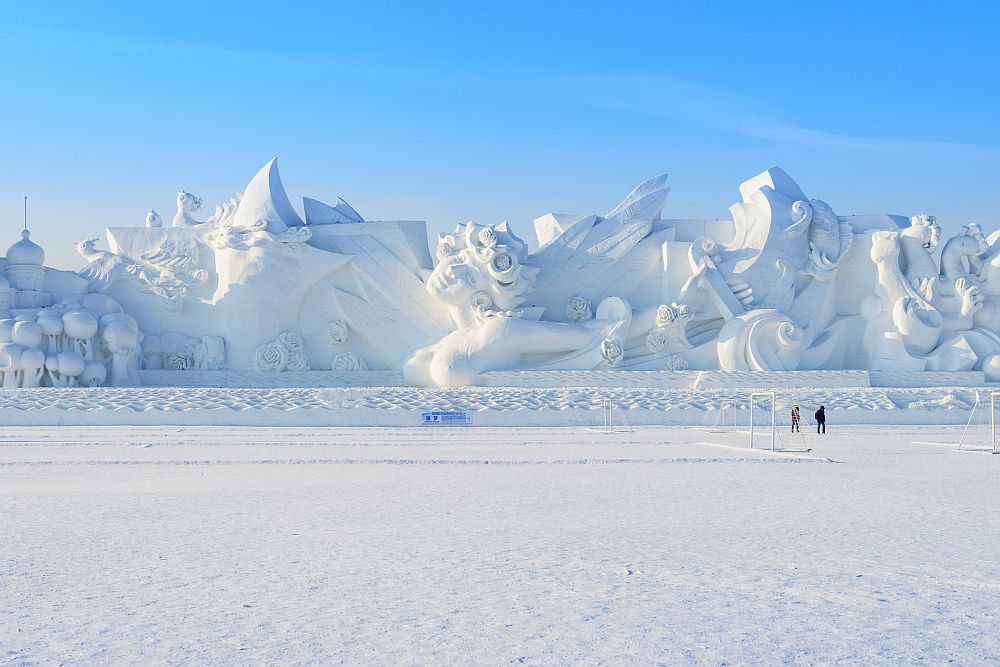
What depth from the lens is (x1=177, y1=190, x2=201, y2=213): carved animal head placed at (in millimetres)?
16859

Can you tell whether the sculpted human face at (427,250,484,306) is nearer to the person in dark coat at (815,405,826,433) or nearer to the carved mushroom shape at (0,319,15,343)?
the person in dark coat at (815,405,826,433)

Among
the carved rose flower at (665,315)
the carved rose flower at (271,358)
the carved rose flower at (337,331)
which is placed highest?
the carved rose flower at (665,315)

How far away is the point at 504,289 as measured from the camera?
14648 millimetres

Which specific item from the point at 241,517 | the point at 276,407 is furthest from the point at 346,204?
the point at 241,517

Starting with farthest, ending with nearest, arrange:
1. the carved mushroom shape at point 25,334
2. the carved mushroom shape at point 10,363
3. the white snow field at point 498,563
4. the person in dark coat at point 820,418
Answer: the carved mushroom shape at point 25,334, the carved mushroom shape at point 10,363, the person in dark coat at point 820,418, the white snow field at point 498,563

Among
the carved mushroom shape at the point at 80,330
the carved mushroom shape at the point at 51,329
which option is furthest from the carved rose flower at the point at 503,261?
the carved mushroom shape at the point at 51,329

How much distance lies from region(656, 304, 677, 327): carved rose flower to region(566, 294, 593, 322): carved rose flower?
1025mm

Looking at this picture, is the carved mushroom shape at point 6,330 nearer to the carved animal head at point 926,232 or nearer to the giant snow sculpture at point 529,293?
the giant snow sculpture at point 529,293

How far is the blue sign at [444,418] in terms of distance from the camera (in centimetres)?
1260

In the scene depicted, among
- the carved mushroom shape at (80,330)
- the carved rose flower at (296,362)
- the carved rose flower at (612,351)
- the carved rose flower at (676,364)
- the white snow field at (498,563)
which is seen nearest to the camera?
the white snow field at (498,563)

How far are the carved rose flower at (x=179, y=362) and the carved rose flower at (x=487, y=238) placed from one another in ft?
15.2

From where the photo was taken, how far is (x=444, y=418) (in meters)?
12.6

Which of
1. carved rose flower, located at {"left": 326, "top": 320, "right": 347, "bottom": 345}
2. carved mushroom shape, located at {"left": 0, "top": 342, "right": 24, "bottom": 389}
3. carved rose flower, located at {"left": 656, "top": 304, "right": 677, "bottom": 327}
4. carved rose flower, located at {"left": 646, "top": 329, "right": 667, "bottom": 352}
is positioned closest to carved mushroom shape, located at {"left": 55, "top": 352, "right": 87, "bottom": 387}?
carved mushroom shape, located at {"left": 0, "top": 342, "right": 24, "bottom": 389}

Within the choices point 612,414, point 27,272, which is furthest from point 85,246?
point 612,414
